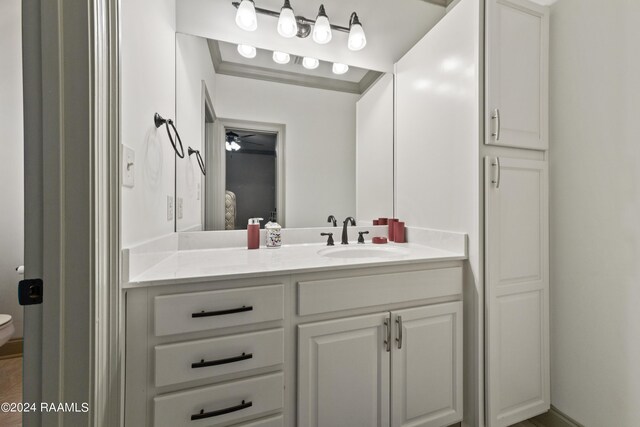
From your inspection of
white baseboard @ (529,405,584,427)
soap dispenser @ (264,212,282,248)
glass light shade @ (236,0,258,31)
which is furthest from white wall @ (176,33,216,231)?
white baseboard @ (529,405,584,427)

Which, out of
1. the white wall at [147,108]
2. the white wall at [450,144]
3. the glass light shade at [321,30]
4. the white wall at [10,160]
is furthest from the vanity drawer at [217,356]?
the white wall at [10,160]

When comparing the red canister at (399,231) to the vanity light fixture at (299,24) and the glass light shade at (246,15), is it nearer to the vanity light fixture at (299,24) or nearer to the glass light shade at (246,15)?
the vanity light fixture at (299,24)

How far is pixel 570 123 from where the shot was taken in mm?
1249

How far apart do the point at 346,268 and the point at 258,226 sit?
61 cm

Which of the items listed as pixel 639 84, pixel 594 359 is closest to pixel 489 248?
pixel 594 359

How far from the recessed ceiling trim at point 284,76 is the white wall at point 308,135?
0.10 ft

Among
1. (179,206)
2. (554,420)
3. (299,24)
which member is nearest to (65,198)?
(179,206)

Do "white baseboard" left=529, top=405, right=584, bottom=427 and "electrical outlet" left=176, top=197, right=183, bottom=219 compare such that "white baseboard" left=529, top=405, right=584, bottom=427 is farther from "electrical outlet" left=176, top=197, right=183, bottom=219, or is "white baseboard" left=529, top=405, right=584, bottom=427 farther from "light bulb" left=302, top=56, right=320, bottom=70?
"light bulb" left=302, top=56, right=320, bottom=70

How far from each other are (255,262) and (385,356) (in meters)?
0.66

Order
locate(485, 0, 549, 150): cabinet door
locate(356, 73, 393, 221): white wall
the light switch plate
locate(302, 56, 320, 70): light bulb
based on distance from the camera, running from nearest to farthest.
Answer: the light switch plate < locate(485, 0, 549, 150): cabinet door < locate(302, 56, 320, 70): light bulb < locate(356, 73, 393, 221): white wall

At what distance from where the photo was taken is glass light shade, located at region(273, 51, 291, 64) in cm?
159

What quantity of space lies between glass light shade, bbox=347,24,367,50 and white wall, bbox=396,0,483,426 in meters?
0.30

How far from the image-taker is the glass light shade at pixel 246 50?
1.52 m

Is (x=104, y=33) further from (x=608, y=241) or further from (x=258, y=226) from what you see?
(x=608, y=241)
